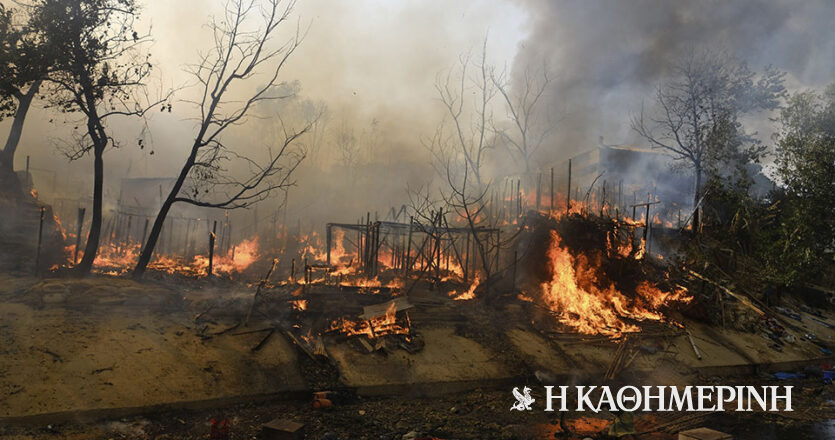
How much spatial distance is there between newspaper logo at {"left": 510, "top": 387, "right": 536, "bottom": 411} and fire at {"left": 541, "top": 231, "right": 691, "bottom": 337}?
181 inches

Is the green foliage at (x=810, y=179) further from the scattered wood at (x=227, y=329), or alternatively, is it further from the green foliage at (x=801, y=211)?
the scattered wood at (x=227, y=329)

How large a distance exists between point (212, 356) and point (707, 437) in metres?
11.1

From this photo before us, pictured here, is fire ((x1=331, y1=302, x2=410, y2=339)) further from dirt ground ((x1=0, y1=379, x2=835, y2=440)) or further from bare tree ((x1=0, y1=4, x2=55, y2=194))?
bare tree ((x1=0, y1=4, x2=55, y2=194))

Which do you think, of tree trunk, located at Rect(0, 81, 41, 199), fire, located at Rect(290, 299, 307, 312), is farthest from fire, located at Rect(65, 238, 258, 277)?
fire, located at Rect(290, 299, 307, 312)

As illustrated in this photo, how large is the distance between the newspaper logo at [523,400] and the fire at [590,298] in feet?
15.1

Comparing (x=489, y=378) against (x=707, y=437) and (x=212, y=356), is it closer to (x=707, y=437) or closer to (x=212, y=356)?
(x=707, y=437)

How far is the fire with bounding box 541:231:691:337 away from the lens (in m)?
16.2

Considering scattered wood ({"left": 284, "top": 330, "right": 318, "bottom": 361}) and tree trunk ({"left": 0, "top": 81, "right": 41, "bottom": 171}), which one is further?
tree trunk ({"left": 0, "top": 81, "right": 41, "bottom": 171})

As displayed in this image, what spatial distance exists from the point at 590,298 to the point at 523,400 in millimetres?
7470

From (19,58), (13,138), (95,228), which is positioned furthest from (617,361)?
(13,138)

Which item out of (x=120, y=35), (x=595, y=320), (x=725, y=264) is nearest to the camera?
(x=120, y=35)

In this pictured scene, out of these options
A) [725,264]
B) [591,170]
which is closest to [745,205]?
[725,264]

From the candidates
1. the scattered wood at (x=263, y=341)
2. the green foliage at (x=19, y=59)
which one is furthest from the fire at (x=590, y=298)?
the green foliage at (x=19, y=59)

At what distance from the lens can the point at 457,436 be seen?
30.5 feet
